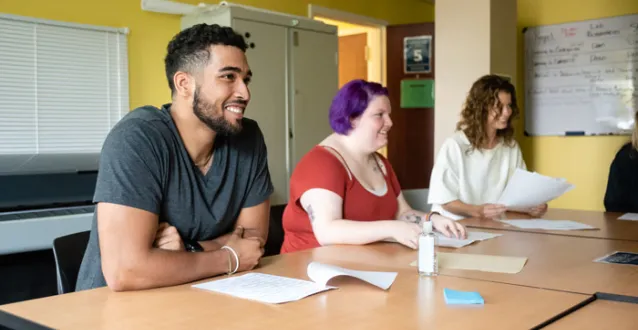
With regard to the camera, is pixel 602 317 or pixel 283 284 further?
pixel 283 284

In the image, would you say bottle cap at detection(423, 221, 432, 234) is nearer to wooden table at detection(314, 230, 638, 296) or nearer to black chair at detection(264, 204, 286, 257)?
wooden table at detection(314, 230, 638, 296)

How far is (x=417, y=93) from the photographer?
5.38 metres

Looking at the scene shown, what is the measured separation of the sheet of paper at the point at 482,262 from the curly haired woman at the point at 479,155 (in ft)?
3.58

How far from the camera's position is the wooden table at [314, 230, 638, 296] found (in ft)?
4.74

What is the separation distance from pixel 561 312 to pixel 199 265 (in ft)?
2.62

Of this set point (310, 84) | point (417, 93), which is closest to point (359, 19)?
point (417, 93)

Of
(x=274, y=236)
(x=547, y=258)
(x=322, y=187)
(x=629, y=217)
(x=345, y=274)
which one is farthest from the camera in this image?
(x=629, y=217)

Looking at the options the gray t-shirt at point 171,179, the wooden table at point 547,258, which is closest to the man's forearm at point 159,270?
the gray t-shirt at point 171,179

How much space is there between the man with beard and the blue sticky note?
542mm

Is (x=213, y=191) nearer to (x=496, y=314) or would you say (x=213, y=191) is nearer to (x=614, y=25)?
(x=496, y=314)

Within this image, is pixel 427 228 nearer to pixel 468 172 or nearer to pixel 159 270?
pixel 159 270

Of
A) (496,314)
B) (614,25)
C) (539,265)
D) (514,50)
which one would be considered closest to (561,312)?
(496,314)

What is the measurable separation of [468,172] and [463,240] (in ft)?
3.18

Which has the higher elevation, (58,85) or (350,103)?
(58,85)
